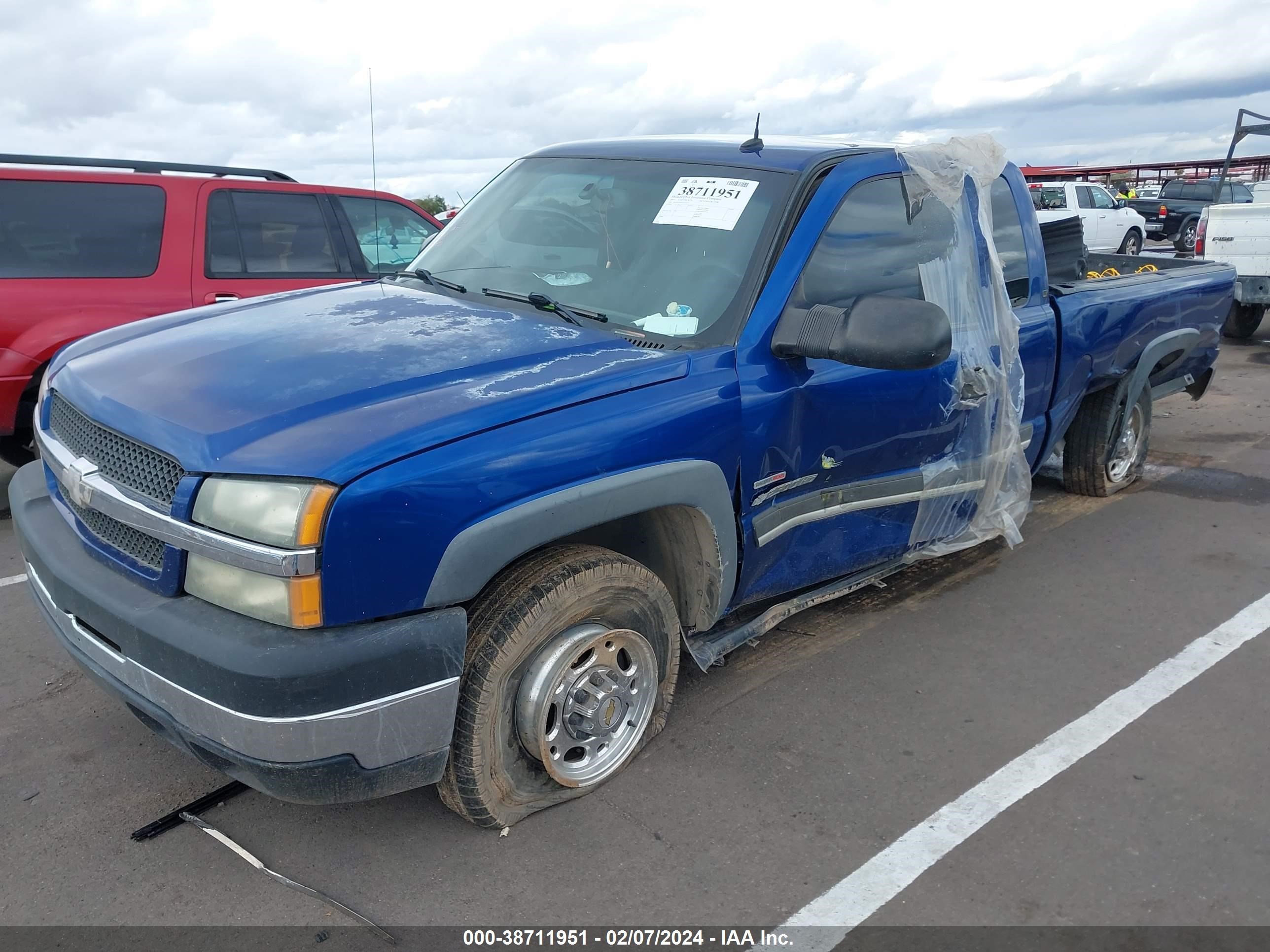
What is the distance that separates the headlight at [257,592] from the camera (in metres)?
2.27

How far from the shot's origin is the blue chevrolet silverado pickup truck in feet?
7.63

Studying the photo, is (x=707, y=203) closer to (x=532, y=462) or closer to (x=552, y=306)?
(x=552, y=306)

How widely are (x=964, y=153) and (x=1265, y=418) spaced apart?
526 centimetres

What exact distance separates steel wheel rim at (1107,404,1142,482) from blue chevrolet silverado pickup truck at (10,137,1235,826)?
172 centimetres

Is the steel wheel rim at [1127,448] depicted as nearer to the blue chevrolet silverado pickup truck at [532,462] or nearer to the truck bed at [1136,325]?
the truck bed at [1136,325]

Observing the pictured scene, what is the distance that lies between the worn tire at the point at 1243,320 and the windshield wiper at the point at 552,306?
10.0 meters

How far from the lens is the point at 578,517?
2635mm

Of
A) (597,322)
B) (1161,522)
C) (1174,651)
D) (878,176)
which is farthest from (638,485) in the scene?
(1161,522)

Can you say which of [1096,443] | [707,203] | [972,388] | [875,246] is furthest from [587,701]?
[1096,443]

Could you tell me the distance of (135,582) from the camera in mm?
2570

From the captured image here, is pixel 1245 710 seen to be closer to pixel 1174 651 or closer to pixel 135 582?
pixel 1174 651

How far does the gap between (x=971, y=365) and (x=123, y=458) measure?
2.90 metres

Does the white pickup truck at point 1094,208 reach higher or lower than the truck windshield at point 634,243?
lower

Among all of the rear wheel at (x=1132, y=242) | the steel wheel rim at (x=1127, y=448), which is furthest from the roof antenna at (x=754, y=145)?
the rear wheel at (x=1132, y=242)
